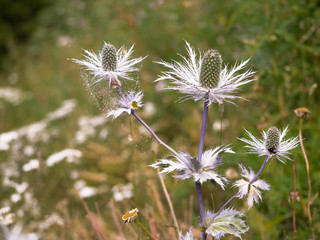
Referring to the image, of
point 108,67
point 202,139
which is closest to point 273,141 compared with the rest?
point 202,139

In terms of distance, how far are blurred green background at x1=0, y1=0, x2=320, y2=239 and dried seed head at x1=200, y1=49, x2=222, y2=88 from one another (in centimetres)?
12

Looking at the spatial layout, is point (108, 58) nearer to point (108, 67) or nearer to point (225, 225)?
point (108, 67)

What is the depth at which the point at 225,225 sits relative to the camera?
1060 millimetres

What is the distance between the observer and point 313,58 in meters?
2.78

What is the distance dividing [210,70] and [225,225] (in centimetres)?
47

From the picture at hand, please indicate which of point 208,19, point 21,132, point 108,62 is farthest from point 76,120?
point 108,62

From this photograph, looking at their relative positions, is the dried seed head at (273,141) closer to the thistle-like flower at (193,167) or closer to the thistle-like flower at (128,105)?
the thistle-like flower at (193,167)

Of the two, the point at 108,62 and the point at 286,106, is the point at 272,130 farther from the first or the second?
the point at 286,106

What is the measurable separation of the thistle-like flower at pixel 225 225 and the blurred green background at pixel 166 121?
0.10 meters

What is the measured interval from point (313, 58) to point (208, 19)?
1.61 m

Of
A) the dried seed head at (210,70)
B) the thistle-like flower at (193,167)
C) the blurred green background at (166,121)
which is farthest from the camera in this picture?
the blurred green background at (166,121)

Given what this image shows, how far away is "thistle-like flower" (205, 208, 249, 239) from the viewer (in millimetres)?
1019

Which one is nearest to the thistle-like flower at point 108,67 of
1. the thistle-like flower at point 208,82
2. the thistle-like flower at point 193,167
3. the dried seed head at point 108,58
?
the dried seed head at point 108,58

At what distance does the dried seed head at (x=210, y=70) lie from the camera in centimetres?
108
